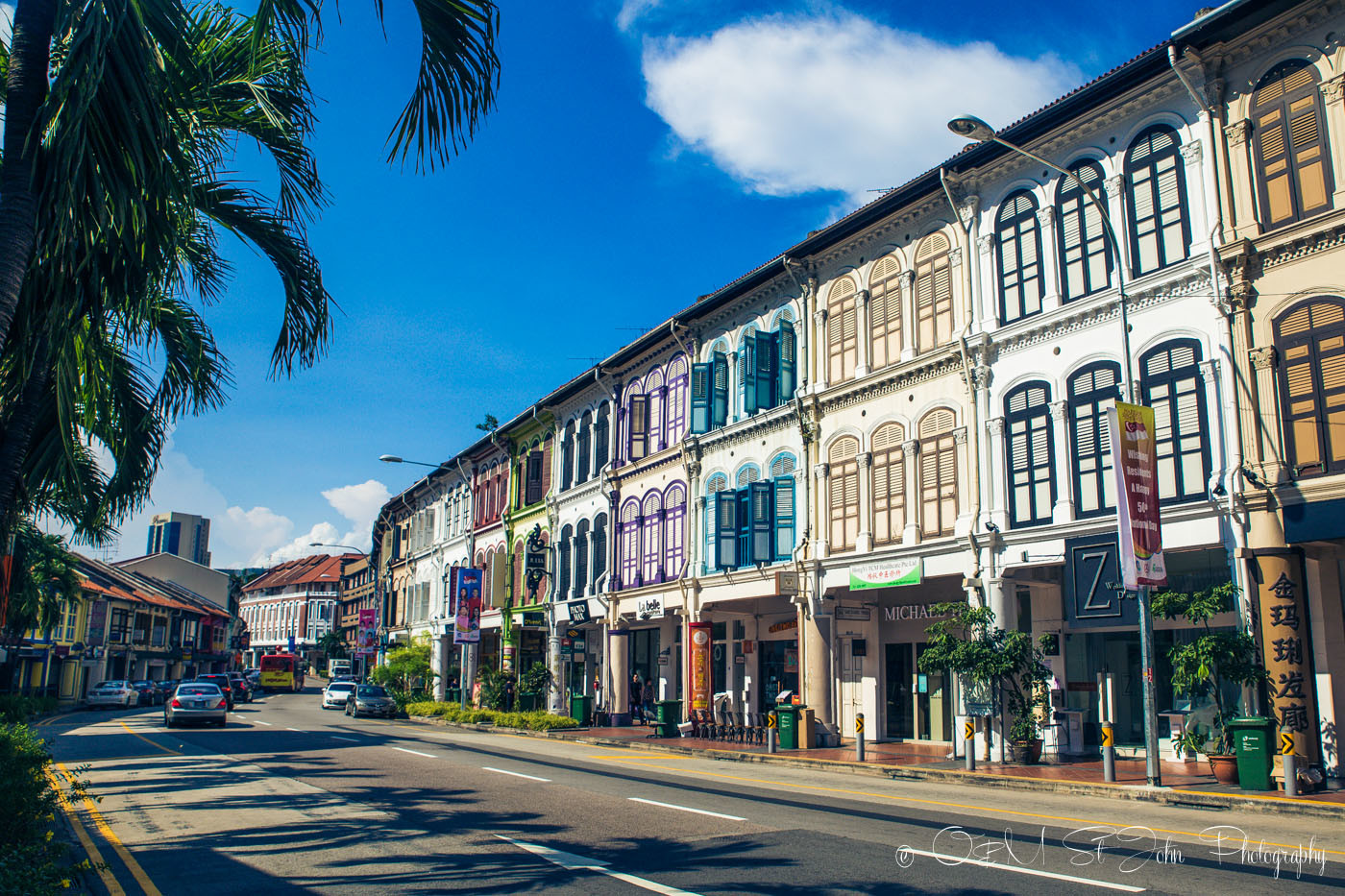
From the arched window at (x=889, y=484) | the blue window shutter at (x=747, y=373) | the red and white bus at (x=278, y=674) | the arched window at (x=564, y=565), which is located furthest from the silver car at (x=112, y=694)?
the arched window at (x=889, y=484)

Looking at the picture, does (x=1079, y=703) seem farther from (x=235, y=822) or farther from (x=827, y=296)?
(x=235, y=822)

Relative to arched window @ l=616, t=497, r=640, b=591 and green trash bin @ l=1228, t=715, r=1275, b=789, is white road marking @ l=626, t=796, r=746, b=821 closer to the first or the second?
green trash bin @ l=1228, t=715, r=1275, b=789

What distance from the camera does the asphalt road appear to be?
324 inches

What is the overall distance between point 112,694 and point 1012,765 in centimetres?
4791

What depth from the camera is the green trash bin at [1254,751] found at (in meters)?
15.0

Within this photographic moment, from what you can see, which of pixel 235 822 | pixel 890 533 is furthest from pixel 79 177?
pixel 890 533

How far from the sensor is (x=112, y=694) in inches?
2035

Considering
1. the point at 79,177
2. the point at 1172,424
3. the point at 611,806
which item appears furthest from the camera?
the point at 1172,424

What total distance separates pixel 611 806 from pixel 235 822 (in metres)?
4.37

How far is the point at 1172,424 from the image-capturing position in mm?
18500

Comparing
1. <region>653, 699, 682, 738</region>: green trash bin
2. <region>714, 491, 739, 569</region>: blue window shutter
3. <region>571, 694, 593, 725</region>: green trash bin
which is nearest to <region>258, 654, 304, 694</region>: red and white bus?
<region>571, 694, 593, 725</region>: green trash bin

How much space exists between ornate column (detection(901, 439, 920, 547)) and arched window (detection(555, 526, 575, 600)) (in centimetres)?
1990

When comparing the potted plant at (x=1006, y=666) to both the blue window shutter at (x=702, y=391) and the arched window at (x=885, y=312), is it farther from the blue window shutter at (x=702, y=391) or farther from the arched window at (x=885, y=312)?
the blue window shutter at (x=702, y=391)

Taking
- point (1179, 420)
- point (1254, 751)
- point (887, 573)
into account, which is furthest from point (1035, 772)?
point (1179, 420)
